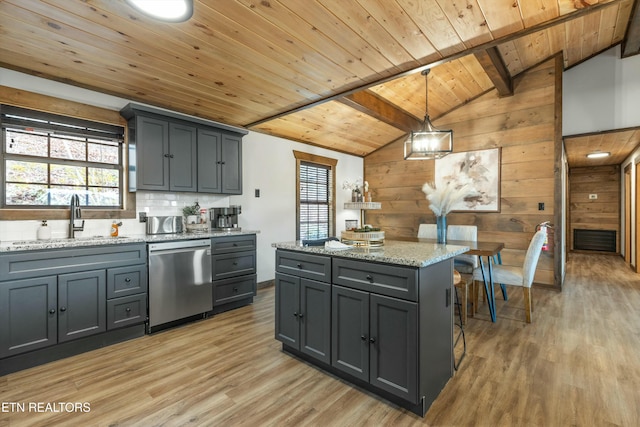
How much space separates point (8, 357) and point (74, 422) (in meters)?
1.04

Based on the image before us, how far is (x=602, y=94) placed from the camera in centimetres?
453

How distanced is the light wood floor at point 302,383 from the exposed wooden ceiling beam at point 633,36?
3.38 metres

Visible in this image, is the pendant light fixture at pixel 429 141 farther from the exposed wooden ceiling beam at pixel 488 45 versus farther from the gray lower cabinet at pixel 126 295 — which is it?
the gray lower cabinet at pixel 126 295

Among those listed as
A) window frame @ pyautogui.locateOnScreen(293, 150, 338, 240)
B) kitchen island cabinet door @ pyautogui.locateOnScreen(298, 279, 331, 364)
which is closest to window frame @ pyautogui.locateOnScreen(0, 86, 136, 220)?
kitchen island cabinet door @ pyautogui.locateOnScreen(298, 279, 331, 364)

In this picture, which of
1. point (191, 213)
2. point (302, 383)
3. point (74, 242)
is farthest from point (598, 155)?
point (74, 242)

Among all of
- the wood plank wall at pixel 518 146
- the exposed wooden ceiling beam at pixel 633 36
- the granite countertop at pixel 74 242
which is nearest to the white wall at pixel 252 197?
the granite countertop at pixel 74 242

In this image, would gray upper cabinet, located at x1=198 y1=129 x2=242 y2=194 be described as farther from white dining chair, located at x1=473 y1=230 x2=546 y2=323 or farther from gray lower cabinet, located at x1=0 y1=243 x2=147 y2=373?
white dining chair, located at x1=473 y1=230 x2=546 y2=323

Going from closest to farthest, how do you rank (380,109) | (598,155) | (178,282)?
1. (178,282)
2. (380,109)
3. (598,155)

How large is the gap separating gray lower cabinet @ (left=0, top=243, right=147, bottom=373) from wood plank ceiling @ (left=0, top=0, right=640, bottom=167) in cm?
161

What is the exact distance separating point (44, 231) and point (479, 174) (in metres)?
5.76

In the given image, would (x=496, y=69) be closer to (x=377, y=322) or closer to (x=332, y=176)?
(x=332, y=176)

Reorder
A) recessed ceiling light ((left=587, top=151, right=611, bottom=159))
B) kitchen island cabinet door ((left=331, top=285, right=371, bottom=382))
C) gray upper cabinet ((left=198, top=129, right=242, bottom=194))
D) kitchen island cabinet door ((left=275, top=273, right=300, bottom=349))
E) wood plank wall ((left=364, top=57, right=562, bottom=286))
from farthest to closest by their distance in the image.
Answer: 1. recessed ceiling light ((left=587, top=151, right=611, bottom=159))
2. wood plank wall ((left=364, top=57, right=562, bottom=286))
3. gray upper cabinet ((left=198, top=129, right=242, bottom=194))
4. kitchen island cabinet door ((left=275, top=273, right=300, bottom=349))
5. kitchen island cabinet door ((left=331, top=285, right=371, bottom=382))

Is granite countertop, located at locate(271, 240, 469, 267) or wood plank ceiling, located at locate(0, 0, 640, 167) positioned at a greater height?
wood plank ceiling, located at locate(0, 0, 640, 167)

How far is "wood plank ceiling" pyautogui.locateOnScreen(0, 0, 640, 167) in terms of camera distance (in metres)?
2.11
